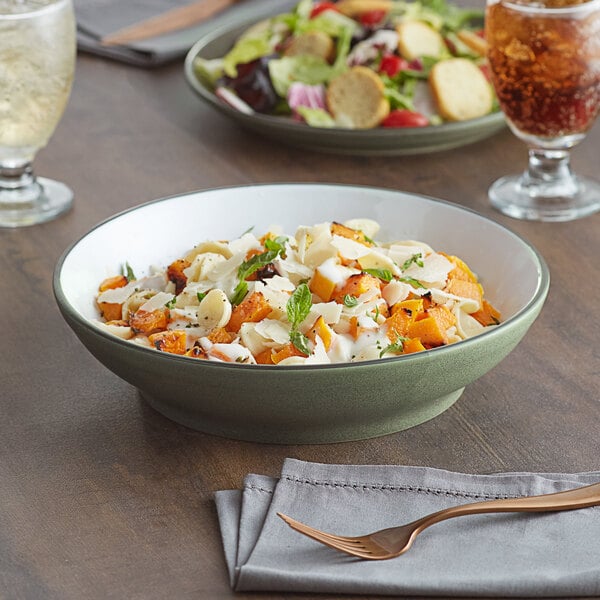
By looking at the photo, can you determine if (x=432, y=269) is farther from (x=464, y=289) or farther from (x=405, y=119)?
(x=405, y=119)

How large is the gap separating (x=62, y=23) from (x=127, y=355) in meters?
0.93

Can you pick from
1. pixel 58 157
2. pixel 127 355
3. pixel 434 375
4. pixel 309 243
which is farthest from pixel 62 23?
pixel 434 375

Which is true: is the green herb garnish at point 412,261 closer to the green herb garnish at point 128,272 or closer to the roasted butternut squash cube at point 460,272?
the roasted butternut squash cube at point 460,272

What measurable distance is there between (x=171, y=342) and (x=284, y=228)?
0.43 m

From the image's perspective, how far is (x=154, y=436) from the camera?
1272mm

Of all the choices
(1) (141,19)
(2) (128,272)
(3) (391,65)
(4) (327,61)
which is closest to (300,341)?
(2) (128,272)

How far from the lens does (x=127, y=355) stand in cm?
117

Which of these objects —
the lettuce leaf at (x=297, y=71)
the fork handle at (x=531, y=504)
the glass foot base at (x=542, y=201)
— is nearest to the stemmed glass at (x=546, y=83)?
the glass foot base at (x=542, y=201)

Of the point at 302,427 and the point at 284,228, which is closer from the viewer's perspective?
the point at 302,427

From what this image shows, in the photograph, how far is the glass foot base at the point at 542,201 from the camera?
75.0 inches

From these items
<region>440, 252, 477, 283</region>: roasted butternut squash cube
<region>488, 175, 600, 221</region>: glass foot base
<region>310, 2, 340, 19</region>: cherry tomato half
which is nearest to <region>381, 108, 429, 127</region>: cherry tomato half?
<region>488, 175, 600, 221</region>: glass foot base

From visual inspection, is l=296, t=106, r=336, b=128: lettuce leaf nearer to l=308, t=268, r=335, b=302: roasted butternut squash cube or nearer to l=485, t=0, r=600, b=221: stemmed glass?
l=485, t=0, r=600, b=221: stemmed glass

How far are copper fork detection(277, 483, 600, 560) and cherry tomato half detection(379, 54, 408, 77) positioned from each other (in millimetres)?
1374

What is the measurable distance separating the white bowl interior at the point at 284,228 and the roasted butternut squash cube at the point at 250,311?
22 centimetres
